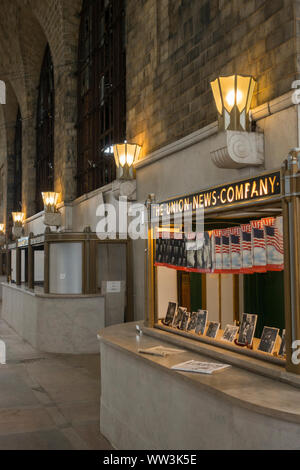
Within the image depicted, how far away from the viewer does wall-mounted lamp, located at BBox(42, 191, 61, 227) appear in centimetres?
1570

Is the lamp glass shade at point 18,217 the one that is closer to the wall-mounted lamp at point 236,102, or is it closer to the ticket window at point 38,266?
the ticket window at point 38,266

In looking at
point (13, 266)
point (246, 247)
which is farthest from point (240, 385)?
point (13, 266)

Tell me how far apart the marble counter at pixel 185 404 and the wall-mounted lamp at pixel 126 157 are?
4.58 m

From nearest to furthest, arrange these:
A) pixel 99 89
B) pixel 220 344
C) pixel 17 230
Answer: pixel 220 344 < pixel 99 89 < pixel 17 230

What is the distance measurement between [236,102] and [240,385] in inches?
142

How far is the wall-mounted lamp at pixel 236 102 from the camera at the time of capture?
228 inches

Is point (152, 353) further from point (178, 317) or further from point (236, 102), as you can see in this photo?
point (236, 102)

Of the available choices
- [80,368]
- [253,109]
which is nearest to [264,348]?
[253,109]

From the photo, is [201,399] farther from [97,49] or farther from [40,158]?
[40,158]

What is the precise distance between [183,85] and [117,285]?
4.97 meters

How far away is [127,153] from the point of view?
30.9 ft

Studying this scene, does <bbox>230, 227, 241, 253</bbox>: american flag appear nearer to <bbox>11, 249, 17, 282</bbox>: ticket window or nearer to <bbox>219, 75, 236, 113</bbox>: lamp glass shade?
<bbox>219, 75, 236, 113</bbox>: lamp glass shade

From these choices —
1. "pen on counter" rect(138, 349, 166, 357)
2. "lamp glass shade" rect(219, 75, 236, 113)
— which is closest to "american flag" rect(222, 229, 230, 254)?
"pen on counter" rect(138, 349, 166, 357)

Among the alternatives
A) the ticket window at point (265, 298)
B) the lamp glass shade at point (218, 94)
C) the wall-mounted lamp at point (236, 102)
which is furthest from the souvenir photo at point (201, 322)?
the lamp glass shade at point (218, 94)
